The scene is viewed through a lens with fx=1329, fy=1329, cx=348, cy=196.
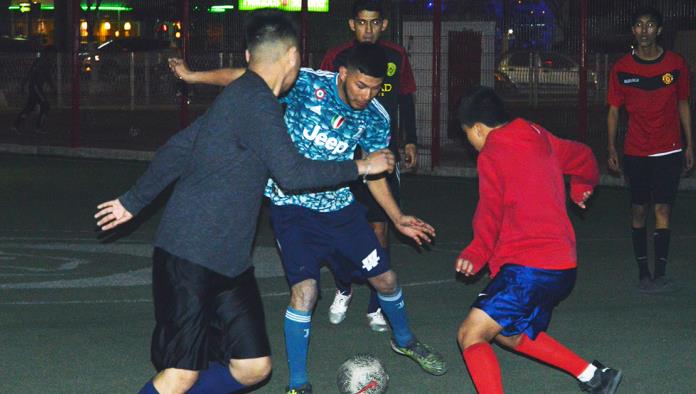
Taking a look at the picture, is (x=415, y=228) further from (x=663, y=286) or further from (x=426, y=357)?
(x=663, y=286)

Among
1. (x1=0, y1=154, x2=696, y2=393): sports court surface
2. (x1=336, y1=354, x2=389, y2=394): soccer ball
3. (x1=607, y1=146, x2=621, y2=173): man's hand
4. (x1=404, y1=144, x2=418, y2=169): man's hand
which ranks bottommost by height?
(x1=0, y1=154, x2=696, y2=393): sports court surface

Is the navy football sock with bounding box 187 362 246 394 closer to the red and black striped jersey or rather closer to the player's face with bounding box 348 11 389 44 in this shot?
the player's face with bounding box 348 11 389 44

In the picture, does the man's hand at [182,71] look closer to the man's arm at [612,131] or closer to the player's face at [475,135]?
the player's face at [475,135]

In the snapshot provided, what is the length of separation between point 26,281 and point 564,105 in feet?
43.1

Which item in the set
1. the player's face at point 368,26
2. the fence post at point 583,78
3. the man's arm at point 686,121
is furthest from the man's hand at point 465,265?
the fence post at point 583,78

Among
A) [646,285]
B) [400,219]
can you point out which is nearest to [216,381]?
[400,219]

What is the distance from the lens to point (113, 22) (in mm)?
60062

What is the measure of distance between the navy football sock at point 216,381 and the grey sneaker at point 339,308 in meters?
3.00

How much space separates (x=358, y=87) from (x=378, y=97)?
6.88 ft

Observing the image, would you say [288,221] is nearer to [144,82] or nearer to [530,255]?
[530,255]

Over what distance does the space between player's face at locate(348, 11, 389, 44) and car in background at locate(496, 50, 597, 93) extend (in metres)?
10.9

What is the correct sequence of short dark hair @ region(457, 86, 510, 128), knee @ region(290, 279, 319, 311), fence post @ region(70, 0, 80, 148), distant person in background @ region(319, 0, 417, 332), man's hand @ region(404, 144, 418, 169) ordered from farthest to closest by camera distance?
fence post @ region(70, 0, 80, 148), distant person in background @ region(319, 0, 417, 332), man's hand @ region(404, 144, 418, 169), knee @ region(290, 279, 319, 311), short dark hair @ region(457, 86, 510, 128)

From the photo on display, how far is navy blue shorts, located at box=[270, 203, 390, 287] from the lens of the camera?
7152 millimetres

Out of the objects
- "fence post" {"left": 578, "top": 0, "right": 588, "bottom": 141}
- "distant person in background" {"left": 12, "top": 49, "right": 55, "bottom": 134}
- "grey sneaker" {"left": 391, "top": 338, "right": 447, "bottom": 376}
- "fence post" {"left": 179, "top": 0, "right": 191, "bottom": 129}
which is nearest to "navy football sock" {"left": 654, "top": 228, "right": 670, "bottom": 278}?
"grey sneaker" {"left": 391, "top": 338, "right": 447, "bottom": 376}
